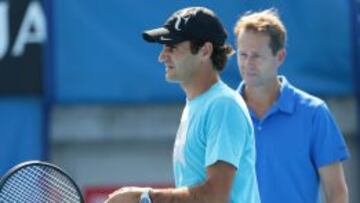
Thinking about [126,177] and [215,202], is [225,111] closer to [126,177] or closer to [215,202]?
[215,202]

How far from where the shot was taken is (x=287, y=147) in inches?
166

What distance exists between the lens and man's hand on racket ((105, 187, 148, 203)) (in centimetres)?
315

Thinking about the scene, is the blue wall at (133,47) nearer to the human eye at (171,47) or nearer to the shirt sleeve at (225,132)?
the human eye at (171,47)

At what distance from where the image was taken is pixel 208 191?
3.23m

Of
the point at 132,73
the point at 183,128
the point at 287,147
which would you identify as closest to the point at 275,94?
the point at 287,147

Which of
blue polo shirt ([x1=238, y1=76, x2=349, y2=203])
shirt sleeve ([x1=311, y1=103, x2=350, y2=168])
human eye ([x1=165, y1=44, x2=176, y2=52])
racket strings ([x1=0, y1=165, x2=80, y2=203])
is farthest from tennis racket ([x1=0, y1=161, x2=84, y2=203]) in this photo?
shirt sleeve ([x1=311, y1=103, x2=350, y2=168])

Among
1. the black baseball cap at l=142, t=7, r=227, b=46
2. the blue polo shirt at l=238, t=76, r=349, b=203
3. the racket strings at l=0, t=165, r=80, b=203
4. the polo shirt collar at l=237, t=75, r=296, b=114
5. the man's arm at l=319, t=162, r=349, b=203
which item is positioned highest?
the black baseball cap at l=142, t=7, r=227, b=46

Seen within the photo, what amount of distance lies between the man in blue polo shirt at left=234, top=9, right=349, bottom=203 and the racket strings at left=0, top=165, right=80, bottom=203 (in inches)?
43.9

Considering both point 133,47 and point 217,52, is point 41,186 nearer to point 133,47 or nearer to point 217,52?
point 217,52

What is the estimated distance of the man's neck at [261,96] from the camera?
4.35 m

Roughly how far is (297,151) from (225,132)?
995 mm

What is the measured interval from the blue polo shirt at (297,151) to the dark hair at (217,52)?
0.83 m

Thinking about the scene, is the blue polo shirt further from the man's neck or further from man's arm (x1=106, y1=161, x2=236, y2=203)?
man's arm (x1=106, y1=161, x2=236, y2=203)

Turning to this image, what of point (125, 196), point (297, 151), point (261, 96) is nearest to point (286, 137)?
point (297, 151)
